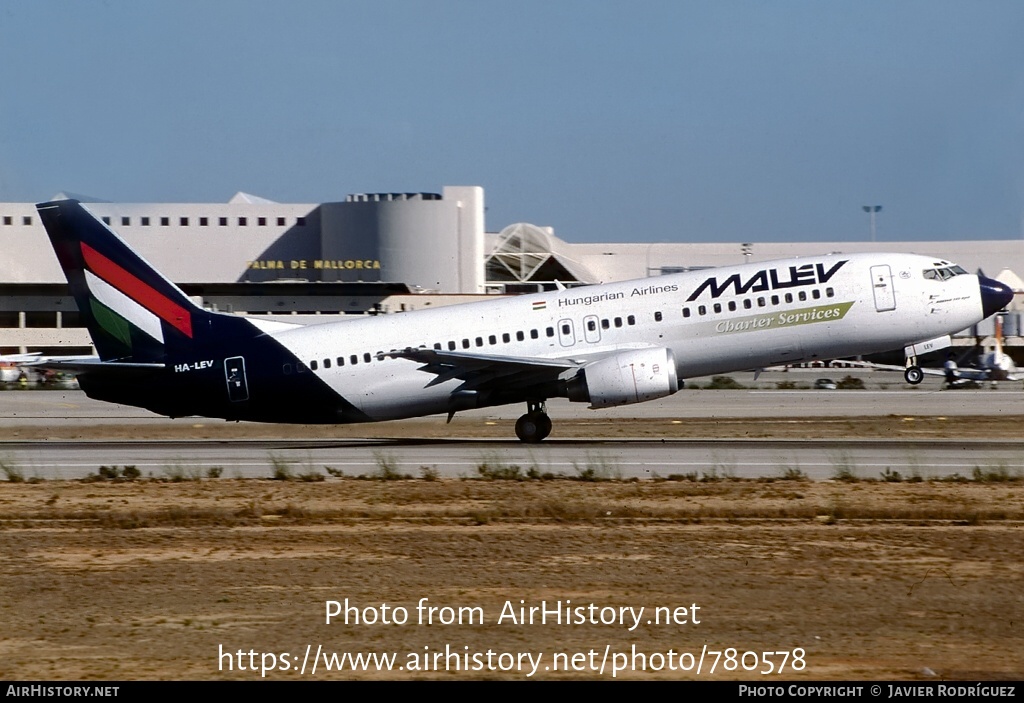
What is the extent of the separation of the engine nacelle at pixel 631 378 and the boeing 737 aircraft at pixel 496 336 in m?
0.06

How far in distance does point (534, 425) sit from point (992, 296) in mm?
12064

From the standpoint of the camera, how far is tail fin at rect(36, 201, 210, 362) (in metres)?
29.9

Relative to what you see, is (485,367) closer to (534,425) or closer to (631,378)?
(534,425)

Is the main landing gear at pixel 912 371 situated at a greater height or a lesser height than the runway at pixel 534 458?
greater

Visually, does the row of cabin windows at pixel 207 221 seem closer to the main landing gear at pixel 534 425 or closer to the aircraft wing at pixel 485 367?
the main landing gear at pixel 534 425

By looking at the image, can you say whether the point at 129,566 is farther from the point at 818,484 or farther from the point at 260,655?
the point at 818,484

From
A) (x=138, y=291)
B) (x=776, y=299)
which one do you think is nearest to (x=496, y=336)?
(x=776, y=299)

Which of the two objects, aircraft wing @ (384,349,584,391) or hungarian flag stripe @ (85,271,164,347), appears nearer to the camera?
aircraft wing @ (384,349,584,391)

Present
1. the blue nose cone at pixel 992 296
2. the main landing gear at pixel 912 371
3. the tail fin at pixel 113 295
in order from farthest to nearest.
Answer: the main landing gear at pixel 912 371
the tail fin at pixel 113 295
the blue nose cone at pixel 992 296

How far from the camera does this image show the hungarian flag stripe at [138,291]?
2998 cm

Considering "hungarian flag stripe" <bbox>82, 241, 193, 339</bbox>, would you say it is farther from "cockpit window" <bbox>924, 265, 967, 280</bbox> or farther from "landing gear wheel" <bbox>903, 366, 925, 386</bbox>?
"cockpit window" <bbox>924, 265, 967, 280</bbox>

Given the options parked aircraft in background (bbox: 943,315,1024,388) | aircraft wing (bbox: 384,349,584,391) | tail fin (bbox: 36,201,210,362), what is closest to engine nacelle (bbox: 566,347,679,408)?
aircraft wing (bbox: 384,349,584,391)

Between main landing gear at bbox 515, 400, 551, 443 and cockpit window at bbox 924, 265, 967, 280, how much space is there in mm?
10254

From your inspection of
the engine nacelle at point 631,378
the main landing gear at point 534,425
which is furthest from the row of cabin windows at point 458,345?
the main landing gear at point 534,425
